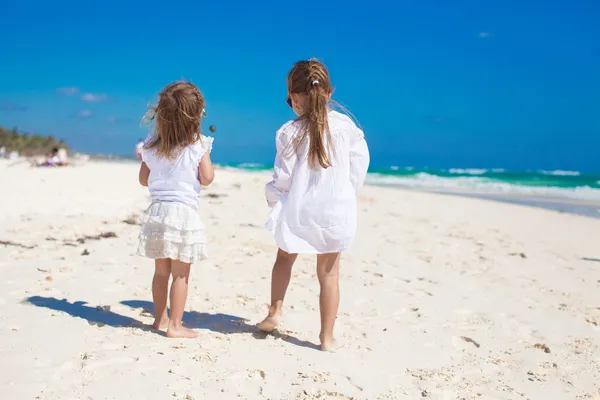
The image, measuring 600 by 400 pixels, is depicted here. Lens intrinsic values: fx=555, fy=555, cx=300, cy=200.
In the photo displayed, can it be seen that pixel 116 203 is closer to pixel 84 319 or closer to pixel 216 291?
pixel 216 291

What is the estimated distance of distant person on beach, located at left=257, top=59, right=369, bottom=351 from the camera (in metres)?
2.97

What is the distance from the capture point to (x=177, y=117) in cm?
308

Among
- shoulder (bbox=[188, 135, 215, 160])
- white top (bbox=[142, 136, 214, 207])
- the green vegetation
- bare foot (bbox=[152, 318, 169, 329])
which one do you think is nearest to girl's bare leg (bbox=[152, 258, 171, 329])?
bare foot (bbox=[152, 318, 169, 329])

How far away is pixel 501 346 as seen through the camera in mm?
3363

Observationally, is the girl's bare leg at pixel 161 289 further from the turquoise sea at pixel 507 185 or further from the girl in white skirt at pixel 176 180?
the turquoise sea at pixel 507 185

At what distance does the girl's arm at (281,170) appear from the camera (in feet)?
9.82

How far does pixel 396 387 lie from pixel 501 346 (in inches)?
40.3

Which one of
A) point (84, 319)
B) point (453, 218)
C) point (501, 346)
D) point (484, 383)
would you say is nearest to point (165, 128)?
point (84, 319)

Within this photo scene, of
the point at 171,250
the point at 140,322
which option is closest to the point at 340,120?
the point at 171,250

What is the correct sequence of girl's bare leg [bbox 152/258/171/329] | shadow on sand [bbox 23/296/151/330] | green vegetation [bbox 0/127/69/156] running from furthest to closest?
green vegetation [bbox 0/127/69/156] < shadow on sand [bbox 23/296/151/330] < girl's bare leg [bbox 152/258/171/329]

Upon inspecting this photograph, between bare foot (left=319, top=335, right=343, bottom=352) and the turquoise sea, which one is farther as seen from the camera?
the turquoise sea

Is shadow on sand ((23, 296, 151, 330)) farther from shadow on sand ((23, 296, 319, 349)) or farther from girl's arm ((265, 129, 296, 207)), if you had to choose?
girl's arm ((265, 129, 296, 207))

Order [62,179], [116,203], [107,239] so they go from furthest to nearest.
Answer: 1. [62,179]
2. [116,203]
3. [107,239]

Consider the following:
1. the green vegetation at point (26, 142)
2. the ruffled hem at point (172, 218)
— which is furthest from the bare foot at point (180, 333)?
the green vegetation at point (26, 142)
